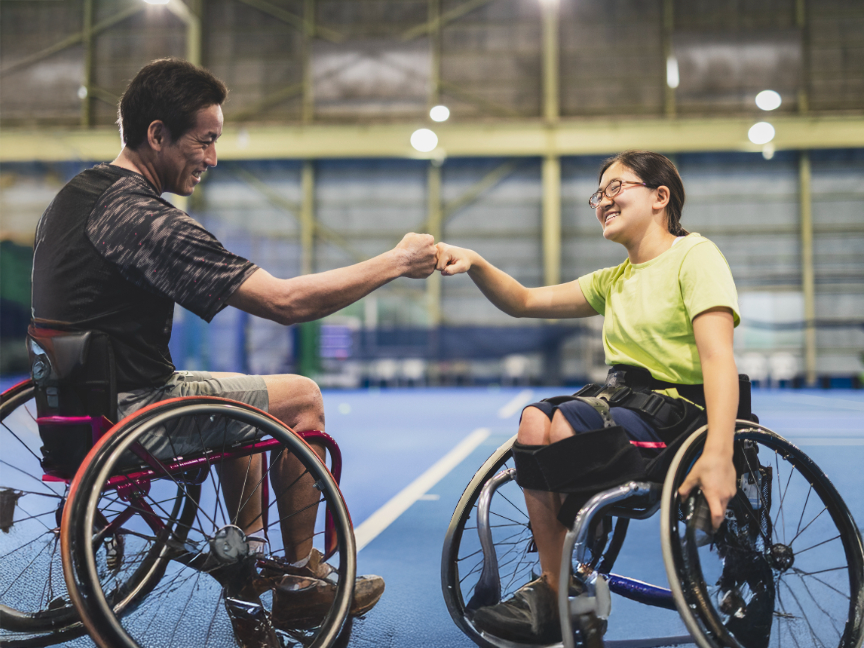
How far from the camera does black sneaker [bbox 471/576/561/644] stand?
156cm

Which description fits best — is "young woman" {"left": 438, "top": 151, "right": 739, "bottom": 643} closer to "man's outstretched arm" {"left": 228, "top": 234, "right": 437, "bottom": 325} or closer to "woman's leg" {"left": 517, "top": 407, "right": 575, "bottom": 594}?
"woman's leg" {"left": 517, "top": 407, "right": 575, "bottom": 594}

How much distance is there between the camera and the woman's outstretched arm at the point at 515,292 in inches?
79.5

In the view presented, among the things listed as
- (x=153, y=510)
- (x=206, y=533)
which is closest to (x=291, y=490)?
(x=206, y=533)

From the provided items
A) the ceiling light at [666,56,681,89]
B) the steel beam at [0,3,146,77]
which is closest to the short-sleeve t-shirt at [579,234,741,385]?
the ceiling light at [666,56,681,89]

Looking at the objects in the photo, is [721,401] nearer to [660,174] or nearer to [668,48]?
[660,174]

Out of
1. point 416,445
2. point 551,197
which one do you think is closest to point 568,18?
point 551,197

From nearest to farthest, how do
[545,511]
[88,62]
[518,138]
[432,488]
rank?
[545,511] → [432,488] → [518,138] → [88,62]

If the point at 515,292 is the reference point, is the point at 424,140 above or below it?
above

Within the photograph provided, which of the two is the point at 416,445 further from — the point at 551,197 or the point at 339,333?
the point at 551,197

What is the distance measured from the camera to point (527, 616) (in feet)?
5.11

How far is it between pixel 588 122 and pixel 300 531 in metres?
14.5

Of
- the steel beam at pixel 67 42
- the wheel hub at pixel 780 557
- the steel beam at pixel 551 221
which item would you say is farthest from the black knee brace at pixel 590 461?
the steel beam at pixel 67 42

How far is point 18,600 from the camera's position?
77.1 inches

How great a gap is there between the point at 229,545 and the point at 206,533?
298 millimetres
